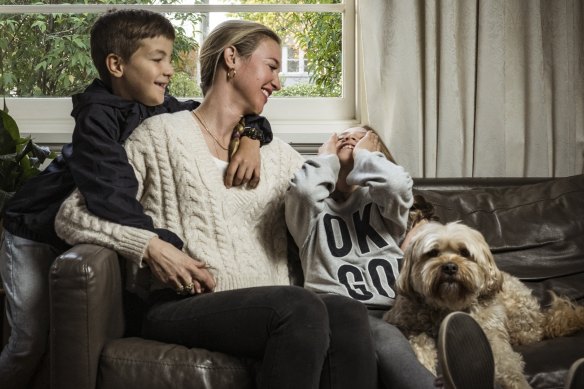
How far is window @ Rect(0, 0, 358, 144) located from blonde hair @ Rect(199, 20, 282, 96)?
40.3 inches

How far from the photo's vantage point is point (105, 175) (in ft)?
6.80

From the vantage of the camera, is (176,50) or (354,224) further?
(176,50)

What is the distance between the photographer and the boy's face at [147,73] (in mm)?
2232

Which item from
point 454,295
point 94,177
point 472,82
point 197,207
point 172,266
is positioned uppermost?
point 472,82

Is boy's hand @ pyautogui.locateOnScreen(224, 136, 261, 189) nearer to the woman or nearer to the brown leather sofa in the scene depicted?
the woman

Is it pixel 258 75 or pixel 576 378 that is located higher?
pixel 258 75

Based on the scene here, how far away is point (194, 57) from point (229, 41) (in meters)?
1.21

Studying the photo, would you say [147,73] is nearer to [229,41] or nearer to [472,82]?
[229,41]

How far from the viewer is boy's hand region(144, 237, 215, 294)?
2.01 metres

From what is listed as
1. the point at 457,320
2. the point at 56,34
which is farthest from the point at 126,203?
the point at 56,34

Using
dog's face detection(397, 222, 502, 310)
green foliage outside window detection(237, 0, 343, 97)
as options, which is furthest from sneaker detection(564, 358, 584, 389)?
green foliage outside window detection(237, 0, 343, 97)

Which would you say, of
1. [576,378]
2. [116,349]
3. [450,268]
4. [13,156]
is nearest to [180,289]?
[116,349]

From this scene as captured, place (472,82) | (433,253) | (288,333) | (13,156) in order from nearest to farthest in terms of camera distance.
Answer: (288,333) → (433,253) → (13,156) → (472,82)

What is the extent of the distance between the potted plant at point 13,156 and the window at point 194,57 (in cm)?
50
